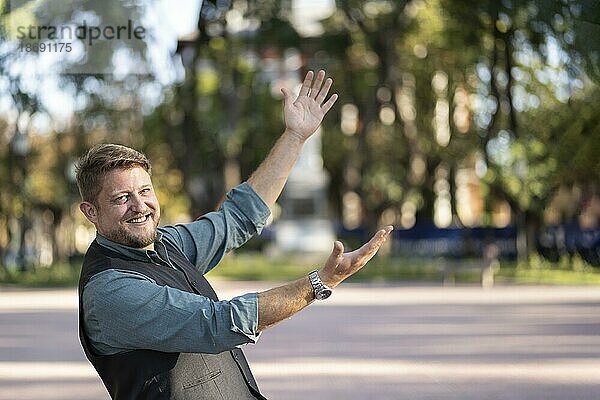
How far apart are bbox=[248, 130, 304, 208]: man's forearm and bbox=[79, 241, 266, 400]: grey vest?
54 cm

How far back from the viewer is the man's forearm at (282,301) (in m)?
2.88

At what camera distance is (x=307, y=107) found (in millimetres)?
3711

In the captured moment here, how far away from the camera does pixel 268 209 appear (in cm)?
361

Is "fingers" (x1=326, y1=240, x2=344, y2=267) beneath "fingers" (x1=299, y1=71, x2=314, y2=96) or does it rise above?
beneath

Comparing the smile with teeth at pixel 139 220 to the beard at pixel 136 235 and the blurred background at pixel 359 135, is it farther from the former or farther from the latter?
the blurred background at pixel 359 135

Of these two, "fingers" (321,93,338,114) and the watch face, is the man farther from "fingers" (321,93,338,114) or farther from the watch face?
"fingers" (321,93,338,114)

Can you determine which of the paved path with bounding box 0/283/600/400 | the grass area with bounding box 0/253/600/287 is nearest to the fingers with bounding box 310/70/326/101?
the paved path with bounding box 0/283/600/400

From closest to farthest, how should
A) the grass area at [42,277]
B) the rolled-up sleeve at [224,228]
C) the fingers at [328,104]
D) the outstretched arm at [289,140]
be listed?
the rolled-up sleeve at [224,228] → the outstretched arm at [289,140] → the fingers at [328,104] → the grass area at [42,277]

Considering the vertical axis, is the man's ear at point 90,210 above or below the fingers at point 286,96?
below

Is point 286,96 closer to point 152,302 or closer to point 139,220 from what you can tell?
point 139,220

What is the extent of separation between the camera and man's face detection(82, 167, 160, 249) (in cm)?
304

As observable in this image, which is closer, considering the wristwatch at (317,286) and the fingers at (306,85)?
the wristwatch at (317,286)

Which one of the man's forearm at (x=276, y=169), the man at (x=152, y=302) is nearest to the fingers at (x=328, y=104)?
the man's forearm at (x=276, y=169)

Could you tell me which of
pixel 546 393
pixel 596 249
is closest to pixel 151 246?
pixel 546 393
